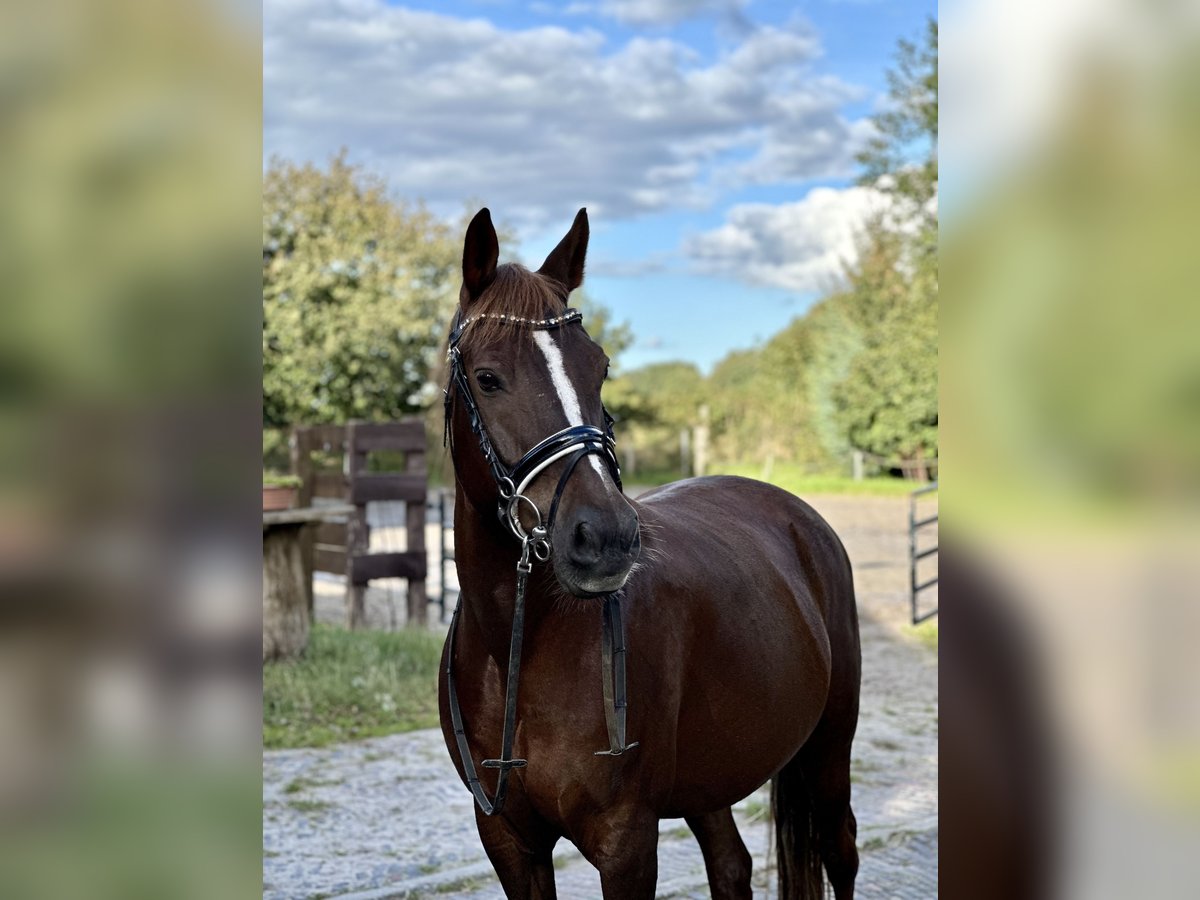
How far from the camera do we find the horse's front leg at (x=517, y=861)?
99.4 inches

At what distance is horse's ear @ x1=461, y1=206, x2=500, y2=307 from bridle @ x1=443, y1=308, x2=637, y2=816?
2.9 inches

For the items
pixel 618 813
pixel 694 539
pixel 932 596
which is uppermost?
pixel 694 539

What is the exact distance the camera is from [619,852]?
2.32 m

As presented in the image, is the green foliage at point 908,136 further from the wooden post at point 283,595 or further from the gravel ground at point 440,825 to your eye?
the wooden post at point 283,595

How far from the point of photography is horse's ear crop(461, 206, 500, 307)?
230cm

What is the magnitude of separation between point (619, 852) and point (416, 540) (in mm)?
8092

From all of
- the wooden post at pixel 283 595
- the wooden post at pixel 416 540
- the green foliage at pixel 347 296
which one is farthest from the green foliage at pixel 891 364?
the wooden post at pixel 283 595

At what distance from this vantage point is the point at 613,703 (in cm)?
226

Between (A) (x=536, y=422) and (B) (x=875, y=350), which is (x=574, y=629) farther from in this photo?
(B) (x=875, y=350)
